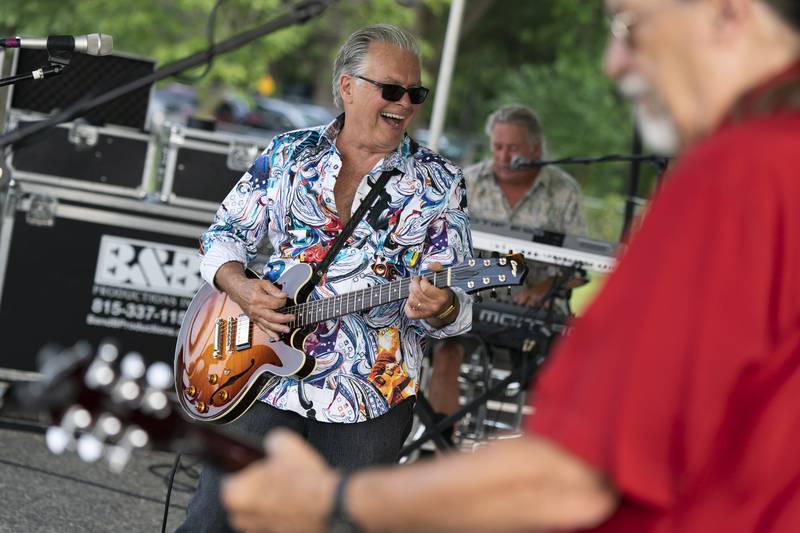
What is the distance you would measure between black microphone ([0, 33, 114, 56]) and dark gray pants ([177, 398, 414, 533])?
40.6 inches

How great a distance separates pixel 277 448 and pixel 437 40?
19.9 metres

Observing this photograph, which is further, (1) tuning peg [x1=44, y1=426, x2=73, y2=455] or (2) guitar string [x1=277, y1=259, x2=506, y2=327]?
(2) guitar string [x1=277, y1=259, x2=506, y2=327]

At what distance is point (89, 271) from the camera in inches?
236

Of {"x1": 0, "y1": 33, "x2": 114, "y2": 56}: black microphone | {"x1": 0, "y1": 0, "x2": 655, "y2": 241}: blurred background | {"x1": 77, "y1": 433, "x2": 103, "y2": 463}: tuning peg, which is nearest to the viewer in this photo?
{"x1": 77, "y1": 433, "x2": 103, "y2": 463}: tuning peg

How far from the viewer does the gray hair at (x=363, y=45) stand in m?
3.37

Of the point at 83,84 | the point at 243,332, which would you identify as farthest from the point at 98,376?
the point at 83,84

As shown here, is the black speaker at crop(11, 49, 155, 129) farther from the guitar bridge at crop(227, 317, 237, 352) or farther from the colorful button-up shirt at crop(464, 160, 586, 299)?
the guitar bridge at crop(227, 317, 237, 352)

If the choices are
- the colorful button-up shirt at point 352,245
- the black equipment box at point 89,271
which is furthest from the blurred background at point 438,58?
the colorful button-up shirt at point 352,245

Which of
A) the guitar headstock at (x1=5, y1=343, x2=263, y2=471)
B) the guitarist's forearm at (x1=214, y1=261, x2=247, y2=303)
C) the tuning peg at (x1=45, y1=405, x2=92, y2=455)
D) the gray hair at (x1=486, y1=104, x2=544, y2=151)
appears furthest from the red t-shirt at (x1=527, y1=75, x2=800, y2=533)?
the gray hair at (x1=486, y1=104, x2=544, y2=151)

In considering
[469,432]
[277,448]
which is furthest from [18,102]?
[277,448]

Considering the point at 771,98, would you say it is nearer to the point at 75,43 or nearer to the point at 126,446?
the point at 126,446

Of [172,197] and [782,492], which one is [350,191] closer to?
[782,492]

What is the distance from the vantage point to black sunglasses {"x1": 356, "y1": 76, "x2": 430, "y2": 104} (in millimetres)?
3307

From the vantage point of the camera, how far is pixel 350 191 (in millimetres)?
3312
